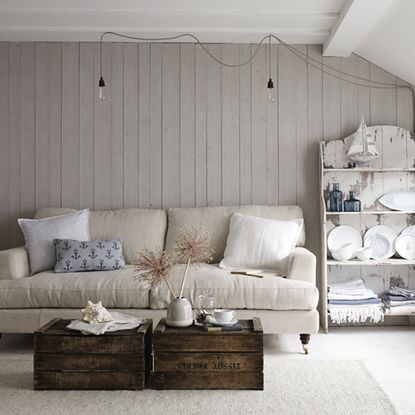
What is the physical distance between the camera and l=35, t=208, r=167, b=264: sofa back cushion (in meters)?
4.36

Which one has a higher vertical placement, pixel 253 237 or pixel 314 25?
pixel 314 25

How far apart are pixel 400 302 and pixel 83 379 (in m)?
2.50

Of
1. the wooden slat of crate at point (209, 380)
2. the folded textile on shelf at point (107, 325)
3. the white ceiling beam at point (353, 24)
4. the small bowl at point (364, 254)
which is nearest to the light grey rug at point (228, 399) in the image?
the wooden slat of crate at point (209, 380)

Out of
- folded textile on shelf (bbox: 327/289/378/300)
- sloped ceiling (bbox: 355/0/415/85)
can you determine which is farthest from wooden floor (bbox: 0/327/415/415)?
sloped ceiling (bbox: 355/0/415/85)

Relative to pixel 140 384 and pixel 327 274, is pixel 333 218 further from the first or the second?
pixel 140 384

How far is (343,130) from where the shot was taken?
4.66 metres

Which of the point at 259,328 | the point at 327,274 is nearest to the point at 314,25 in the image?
the point at 327,274

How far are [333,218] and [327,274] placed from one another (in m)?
0.46

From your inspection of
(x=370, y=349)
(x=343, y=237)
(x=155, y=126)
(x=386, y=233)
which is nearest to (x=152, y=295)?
(x=370, y=349)

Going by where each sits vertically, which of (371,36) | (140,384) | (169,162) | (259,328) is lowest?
(140,384)

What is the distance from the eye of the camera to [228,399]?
2.76 m

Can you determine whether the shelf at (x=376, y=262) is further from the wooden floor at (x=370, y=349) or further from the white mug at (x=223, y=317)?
the white mug at (x=223, y=317)

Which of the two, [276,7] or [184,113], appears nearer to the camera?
[276,7]

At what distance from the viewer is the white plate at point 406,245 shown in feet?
14.6
